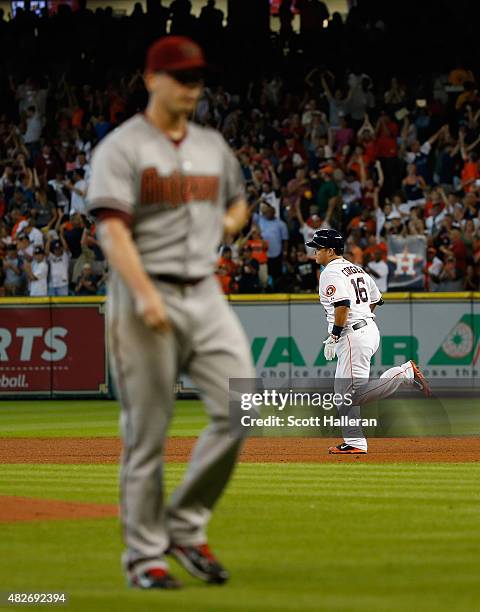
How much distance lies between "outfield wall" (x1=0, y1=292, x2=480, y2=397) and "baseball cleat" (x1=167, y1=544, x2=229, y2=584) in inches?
611

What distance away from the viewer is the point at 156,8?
93.9ft

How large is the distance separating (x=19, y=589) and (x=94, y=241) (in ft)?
59.4

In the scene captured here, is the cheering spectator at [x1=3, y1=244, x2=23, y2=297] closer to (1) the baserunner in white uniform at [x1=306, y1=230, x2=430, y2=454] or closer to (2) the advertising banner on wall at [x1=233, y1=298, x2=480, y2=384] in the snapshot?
(2) the advertising banner on wall at [x1=233, y1=298, x2=480, y2=384]

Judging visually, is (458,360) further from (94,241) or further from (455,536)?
(455,536)

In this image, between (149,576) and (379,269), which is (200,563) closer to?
(149,576)

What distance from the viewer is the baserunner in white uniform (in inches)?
515

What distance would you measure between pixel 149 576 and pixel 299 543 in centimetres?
162

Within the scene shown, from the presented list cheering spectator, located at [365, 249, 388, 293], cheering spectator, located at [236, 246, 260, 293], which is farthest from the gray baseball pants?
cheering spectator, located at [236, 246, 260, 293]

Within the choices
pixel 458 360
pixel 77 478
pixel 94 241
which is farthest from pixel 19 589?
pixel 94 241

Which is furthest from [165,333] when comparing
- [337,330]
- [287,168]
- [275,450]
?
[287,168]

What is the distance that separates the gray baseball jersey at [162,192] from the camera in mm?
5469

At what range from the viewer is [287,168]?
2448cm

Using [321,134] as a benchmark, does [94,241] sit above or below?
below

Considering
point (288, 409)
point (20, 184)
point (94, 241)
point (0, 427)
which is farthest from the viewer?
point (20, 184)
